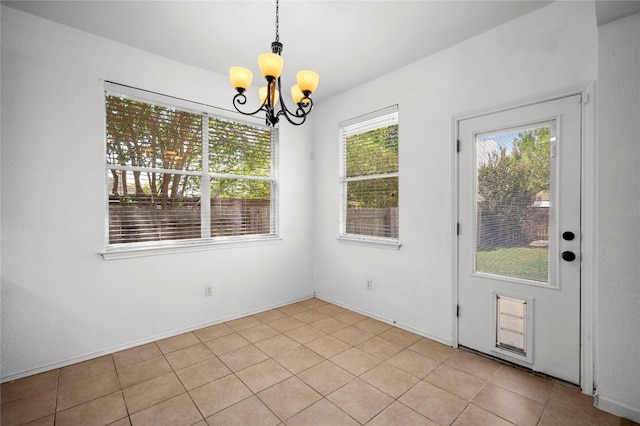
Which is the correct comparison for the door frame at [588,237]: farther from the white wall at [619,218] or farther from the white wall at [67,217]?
the white wall at [67,217]

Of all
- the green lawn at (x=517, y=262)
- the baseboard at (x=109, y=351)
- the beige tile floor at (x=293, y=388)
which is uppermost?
the green lawn at (x=517, y=262)

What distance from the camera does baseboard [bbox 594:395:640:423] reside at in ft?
6.01

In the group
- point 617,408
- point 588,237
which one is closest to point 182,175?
point 588,237

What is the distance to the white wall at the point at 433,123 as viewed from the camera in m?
2.23

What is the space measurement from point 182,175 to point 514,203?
321 centimetres

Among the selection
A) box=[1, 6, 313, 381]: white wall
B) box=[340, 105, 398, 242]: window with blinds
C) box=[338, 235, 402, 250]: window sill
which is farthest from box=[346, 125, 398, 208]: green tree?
box=[1, 6, 313, 381]: white wall

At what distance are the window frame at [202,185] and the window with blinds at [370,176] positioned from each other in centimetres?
92

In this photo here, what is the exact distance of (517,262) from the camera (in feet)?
8.07

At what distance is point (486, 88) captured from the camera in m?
2.60

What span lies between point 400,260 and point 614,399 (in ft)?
6.00

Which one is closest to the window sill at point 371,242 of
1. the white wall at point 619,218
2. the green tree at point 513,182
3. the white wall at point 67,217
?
the green tree at point 513,182

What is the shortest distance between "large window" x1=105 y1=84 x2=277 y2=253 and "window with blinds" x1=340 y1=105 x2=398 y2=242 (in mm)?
963

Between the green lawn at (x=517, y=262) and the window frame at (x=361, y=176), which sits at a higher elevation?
the window frame at (x=361, y=176)

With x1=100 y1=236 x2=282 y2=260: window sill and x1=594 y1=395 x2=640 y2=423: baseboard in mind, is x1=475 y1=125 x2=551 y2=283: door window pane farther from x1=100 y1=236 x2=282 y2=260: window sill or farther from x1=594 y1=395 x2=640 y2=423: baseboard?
x1=100 y1=236 x2=282 y2=260: window sill
